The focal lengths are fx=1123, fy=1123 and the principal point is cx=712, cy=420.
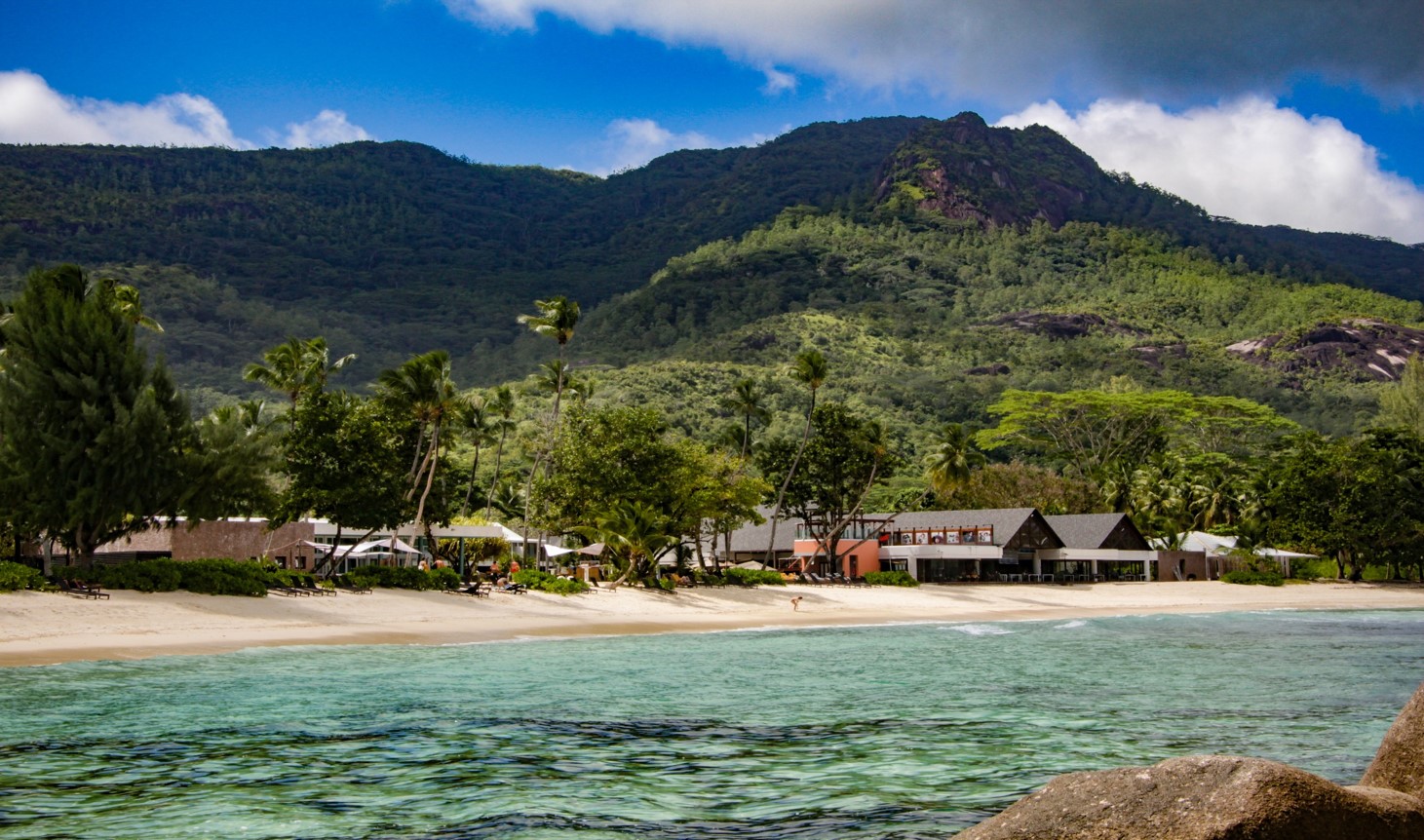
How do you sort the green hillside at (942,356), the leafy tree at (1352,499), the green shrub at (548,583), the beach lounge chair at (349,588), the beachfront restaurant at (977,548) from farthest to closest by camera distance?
the green hillside at (942,356) < the beachfront restaurant at (977,548) < the leafy tree at (1352,499) < the green shrub at (548,583) < the beach lounge chair at (349,588)

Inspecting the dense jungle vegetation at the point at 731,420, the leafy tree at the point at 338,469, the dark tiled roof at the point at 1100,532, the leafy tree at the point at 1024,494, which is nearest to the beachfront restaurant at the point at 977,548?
the dark tiled roof at the point at 1100,532

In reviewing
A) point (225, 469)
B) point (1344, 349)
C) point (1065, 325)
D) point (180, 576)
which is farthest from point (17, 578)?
point (1344, 349)

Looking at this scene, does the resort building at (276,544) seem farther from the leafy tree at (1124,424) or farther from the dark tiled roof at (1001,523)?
the leafy tree at (1124,424)

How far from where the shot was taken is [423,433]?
54.4 meters

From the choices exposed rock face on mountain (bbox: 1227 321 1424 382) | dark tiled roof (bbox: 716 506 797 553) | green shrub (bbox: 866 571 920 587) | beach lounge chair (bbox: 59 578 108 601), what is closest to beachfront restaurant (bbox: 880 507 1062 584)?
green shrub (bbox: 866 571 920 587)

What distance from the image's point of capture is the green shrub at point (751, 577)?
5972 centimetres

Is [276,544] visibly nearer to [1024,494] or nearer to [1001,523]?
[1001,523]

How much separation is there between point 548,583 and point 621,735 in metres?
33.8

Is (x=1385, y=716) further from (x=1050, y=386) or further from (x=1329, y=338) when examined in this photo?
(x=1329, y=338)

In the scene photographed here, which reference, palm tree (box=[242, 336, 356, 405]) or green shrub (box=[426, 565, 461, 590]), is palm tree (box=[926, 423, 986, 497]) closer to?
green shrub (box=[426, 565, 461, 590])

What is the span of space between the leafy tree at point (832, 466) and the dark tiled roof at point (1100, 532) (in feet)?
48.9

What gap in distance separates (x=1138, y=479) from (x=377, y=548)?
198 feet

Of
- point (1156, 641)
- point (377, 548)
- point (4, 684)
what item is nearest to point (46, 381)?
point (4, 684)

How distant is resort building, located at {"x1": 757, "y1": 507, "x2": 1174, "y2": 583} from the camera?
72938mm
